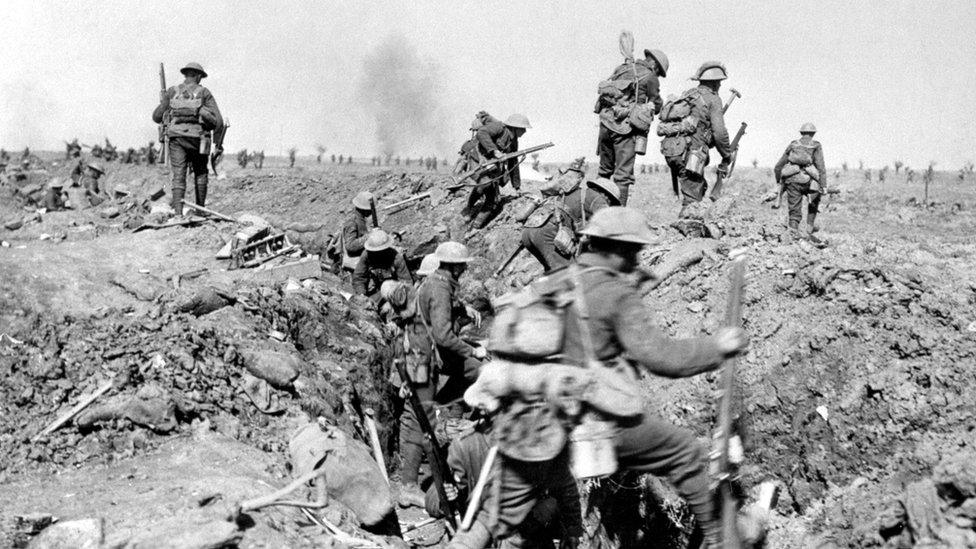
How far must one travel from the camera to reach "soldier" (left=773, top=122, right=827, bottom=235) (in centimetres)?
1252

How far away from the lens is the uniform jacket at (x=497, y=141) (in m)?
14.6

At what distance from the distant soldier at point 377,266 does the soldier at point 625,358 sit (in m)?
6.37

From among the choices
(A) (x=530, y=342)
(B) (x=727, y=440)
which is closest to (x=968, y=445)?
(B) (x=727, y=440)

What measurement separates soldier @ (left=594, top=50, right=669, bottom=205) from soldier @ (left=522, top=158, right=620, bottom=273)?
123 centimetres

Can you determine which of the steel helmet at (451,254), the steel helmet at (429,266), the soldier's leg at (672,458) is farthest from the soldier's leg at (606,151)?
the soldier's leg at (672,458)

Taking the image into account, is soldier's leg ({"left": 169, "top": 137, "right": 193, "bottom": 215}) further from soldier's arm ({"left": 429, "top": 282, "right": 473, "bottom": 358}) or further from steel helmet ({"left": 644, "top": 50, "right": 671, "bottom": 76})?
soldier's arm ({"left": 429, "top": 282, "right": 473, "bottom": 358})

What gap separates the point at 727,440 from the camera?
14.1 feet

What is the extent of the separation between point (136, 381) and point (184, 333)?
2.56ft

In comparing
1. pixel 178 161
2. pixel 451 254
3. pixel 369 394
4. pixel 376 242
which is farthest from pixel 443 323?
pixel 178 161

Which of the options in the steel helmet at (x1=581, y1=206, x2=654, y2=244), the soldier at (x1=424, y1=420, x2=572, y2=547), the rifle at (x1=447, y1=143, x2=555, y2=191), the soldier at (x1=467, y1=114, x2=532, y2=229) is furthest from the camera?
the soldier at (x1=467, y1=114, x2=532, y2=229)

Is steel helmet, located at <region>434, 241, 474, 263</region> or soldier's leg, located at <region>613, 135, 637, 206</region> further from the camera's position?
soldier's leg, located at <region>613, 135, 637, 206</region>

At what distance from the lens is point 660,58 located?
11438 millimetres

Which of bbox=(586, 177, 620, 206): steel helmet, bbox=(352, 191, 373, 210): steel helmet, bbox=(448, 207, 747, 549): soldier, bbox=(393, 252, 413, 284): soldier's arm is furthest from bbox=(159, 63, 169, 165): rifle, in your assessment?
bbox=(448, 207, 747, 549): soldier

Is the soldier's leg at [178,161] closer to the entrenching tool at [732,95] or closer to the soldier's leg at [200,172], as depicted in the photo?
the soldier's leg at [200,172]
